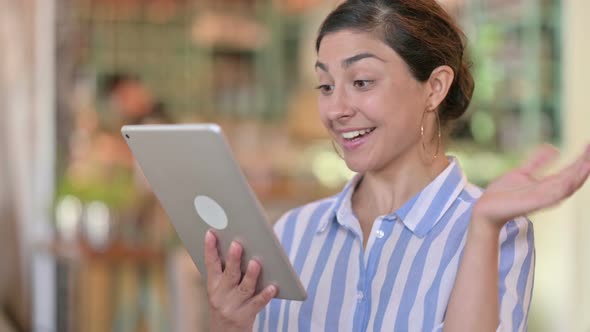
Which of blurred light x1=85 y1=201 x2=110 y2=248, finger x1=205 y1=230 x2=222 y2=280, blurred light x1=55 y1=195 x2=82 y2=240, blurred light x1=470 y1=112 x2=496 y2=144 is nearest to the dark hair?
finger x1=205 y1=230 x2=222 y2=280

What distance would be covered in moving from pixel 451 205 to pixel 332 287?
22cm

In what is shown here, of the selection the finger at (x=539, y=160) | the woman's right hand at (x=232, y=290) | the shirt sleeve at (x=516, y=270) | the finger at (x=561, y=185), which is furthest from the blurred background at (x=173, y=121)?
the finger at (x=561, y=185)

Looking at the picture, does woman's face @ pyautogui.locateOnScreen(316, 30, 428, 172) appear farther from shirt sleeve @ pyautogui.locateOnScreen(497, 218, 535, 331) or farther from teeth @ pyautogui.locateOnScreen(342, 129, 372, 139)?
shirt sleeve @ pyautogui.locateOnScreen(497, 218, 535, 331)

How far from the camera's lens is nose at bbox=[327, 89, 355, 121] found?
4.46ft

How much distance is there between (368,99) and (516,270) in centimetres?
32

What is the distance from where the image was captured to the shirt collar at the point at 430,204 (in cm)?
138

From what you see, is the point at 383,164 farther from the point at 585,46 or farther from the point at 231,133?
the point at 231,133

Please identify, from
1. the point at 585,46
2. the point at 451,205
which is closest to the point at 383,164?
the point at 451,205

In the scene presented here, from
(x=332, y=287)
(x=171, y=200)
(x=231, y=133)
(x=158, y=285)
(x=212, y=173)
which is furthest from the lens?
(x=231, y=133)

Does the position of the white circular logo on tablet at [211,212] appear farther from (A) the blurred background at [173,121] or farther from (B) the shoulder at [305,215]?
(A) the blurred background at [173,121]

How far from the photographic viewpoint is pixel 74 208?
4914mm

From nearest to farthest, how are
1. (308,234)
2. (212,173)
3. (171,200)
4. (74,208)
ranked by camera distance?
(212,173), (171,200), (308,234), (74,208)

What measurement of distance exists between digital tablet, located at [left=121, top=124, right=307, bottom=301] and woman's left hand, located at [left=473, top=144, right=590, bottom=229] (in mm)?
277

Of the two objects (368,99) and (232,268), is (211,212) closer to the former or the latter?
(232,268)
